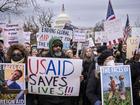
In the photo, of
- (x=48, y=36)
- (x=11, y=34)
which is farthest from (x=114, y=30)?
(x=11, y=34)

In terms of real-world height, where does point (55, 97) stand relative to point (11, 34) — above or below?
below

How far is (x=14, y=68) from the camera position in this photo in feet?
29.7

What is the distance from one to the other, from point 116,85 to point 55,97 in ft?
4.27

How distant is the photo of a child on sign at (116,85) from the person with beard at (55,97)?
1.17m

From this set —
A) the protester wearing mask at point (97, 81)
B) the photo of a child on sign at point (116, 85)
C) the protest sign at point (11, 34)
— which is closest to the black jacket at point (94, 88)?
the protester wearing mask at point (97, 81)

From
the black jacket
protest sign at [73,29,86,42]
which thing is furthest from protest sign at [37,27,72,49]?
protest sign at [73,29,86,42]

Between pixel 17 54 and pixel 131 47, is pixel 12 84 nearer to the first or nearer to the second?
pixel 17 54

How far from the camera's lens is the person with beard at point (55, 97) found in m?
8.95

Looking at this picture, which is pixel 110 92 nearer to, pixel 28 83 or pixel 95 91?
pixel 95 91

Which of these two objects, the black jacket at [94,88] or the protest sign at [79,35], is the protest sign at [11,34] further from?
the protest sign at [79,35]

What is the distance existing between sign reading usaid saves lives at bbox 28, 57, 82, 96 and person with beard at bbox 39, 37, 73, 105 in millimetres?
85

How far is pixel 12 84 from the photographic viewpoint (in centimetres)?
902

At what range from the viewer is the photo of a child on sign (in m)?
8.06

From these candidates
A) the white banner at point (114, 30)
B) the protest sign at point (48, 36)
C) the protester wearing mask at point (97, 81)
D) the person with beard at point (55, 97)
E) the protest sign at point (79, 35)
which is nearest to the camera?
the protester wearing mask at point (97, 81)
